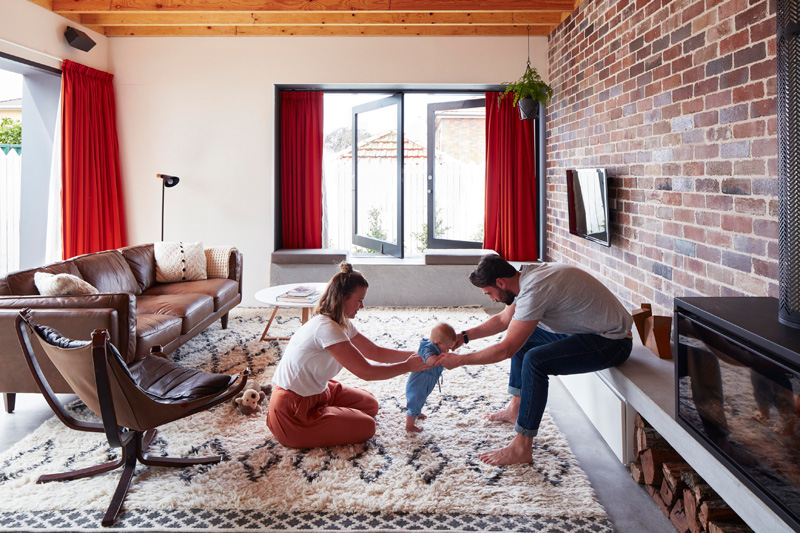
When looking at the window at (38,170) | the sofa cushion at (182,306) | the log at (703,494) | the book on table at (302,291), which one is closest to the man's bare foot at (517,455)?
the log at (703,494)

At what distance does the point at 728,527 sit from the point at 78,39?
627 centimetres

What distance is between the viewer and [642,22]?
3.81 m

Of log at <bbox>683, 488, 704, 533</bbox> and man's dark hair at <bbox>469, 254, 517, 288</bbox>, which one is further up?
man's dark hair at <bbox>469, 254, 517, 288</bbox>

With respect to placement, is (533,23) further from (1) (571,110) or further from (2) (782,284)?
(2) (782,284)

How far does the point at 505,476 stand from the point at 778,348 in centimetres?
142

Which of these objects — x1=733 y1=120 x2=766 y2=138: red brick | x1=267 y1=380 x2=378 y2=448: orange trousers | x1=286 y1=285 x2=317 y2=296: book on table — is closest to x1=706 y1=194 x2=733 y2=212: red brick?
x1=733 y1=120 x2=766 y2=138: red brick

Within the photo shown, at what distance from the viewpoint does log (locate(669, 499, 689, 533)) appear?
220 centimetres

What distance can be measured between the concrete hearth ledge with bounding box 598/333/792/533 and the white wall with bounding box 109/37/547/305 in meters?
4.10

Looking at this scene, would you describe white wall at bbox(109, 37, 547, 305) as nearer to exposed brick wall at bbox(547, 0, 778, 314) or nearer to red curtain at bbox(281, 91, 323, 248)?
red curtain at bbox(281, 91, 323, 248)

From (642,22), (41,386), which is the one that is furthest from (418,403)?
(642,22)

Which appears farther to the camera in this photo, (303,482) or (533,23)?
(533,23)

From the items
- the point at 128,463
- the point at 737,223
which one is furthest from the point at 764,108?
the point at 128,463

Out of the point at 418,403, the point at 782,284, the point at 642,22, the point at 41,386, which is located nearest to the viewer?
the point at 782,284

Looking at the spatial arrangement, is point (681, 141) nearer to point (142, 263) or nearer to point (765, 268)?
point (765, 268)
